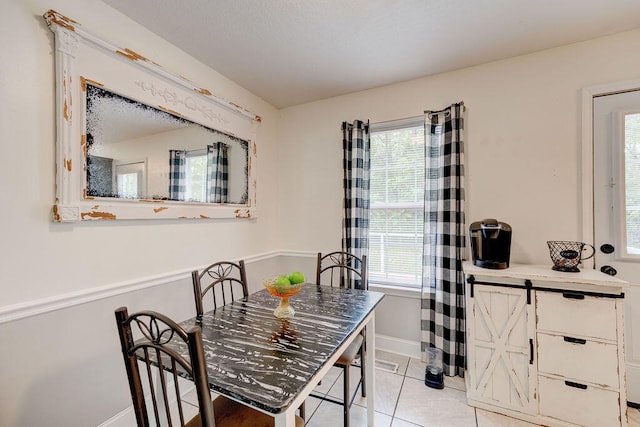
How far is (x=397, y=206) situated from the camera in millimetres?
2631

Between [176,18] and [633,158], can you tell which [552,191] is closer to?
[633,158]

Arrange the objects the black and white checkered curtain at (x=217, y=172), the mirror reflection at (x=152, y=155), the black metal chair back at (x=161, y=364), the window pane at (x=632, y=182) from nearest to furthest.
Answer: the black metal chair back at (x=161, y=364) < the mirror reflection at (x=152, y=155) < the window pane at (x=632, y=182) < the black and white checkered curtain at (x=217, y=172)

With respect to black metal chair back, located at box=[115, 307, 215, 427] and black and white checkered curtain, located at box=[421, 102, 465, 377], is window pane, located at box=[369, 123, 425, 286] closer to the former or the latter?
black and white checkered curtain, located at box=[421, 102, 465, 377]

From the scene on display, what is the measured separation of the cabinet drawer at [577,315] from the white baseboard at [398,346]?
1048 mm

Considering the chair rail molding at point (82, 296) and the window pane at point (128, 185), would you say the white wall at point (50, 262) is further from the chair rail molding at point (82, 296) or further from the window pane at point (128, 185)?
the window pane at point (128, 185)

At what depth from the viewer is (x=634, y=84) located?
1.85 metres

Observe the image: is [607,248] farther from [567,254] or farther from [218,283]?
[218,283]

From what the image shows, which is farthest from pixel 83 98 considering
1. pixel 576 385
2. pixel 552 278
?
pixel 576 385

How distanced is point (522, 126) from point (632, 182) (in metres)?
0.77

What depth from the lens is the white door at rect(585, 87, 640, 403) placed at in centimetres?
185

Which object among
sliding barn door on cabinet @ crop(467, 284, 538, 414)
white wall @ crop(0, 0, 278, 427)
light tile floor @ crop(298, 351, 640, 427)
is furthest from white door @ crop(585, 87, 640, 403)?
white wall @ crop(0, 0, 278, 427)

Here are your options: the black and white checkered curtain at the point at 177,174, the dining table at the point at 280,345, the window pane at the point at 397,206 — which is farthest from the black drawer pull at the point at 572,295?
the black and white checkered curtain at the point at 177,174

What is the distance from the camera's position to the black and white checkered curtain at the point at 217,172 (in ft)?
7.35

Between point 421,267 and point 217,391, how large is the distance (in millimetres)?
2062
